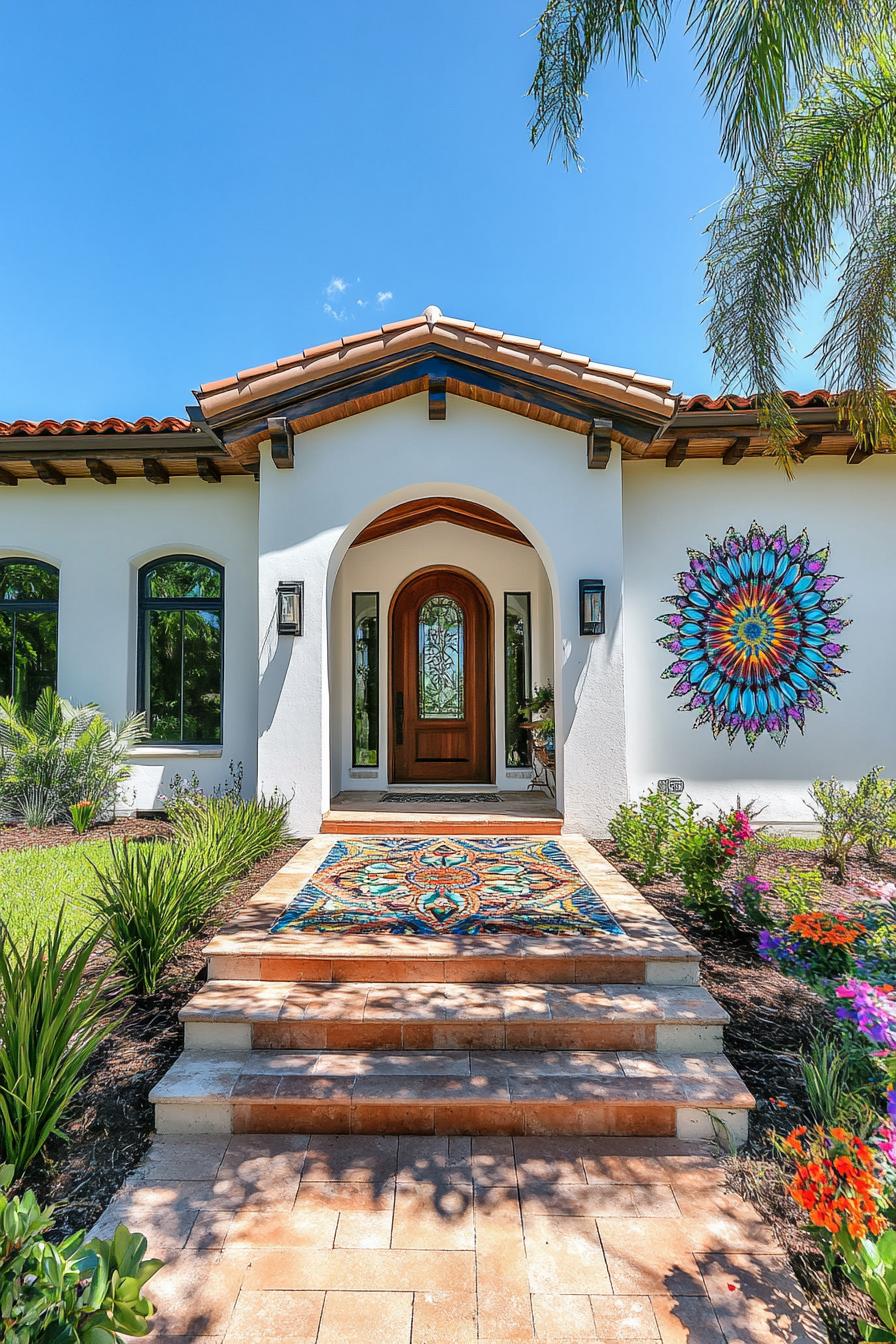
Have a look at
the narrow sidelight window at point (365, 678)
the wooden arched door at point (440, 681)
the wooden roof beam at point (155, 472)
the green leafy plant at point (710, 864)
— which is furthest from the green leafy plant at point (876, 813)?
the wooden roof beam at point (155, 472)

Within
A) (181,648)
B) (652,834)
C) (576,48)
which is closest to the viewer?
(576,48)

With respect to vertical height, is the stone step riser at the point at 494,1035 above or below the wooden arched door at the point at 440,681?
below

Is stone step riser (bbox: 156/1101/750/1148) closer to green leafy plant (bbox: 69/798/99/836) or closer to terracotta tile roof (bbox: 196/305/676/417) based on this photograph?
green leafy plant (bbox: 69/798/99/836)

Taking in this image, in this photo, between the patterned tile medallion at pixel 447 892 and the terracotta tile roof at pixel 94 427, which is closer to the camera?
the patterned tile medallion at pixel 447 892

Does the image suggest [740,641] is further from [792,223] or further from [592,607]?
[792,223]

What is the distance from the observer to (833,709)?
7941 mm

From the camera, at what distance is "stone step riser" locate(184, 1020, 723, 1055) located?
3.45 meters

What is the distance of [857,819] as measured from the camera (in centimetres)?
659

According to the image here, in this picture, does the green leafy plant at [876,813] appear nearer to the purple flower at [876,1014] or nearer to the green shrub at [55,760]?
the purple flower at [876,1014]

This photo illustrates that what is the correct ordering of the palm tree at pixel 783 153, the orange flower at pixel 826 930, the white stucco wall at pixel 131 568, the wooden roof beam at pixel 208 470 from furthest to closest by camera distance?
the white stucco wall at pixel 131 568 → the wooden roof beam at pixel 208 470 → the palm tree at pixel 783 153 → the orange flower at pixel 826 930

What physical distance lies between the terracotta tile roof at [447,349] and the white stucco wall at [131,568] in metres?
1.86

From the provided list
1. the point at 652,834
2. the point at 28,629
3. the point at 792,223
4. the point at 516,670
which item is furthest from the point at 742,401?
the point at 28,629

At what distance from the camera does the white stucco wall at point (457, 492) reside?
275 inches

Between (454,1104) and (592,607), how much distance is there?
195 inches
